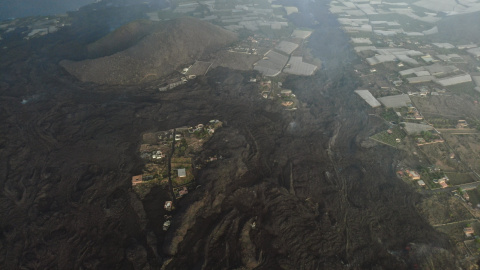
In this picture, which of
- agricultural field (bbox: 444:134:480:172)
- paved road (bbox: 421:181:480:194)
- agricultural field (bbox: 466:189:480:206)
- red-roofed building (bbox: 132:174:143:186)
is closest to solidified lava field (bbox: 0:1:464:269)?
red-roofed building (bbox: 132:174:143:186)

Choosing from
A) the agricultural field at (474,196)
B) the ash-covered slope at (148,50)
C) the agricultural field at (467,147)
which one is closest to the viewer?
the agricultural field at (474,196)

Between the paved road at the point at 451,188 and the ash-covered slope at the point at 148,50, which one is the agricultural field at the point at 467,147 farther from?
the ash-covered slope at the point at 148,50

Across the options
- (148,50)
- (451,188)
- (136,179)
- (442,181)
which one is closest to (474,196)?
(451,188)

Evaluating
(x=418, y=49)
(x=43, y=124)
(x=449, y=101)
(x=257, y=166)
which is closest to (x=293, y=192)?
(x=257, y=166)

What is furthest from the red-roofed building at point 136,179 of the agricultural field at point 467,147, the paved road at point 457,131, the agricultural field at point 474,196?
the paved road at point 457,131

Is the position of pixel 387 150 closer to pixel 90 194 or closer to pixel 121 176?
pixel 121 176
